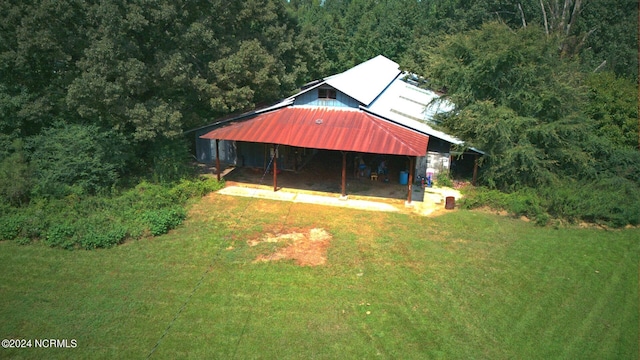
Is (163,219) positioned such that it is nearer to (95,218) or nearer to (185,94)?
(95,218)

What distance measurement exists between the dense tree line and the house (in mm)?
1619

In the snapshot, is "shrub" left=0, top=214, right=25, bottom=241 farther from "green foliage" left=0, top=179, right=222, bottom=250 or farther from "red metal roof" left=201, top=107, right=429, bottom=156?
"red metal roof" left=201, top=107, right=429, bottom=156

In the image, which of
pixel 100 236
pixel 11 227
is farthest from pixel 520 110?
pixel 11 227

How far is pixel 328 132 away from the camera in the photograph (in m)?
20.2

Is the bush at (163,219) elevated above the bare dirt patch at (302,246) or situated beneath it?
elevated above

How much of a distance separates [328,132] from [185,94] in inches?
363

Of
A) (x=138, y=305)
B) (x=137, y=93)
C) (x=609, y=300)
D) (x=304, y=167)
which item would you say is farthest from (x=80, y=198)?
(x=609, y=300)

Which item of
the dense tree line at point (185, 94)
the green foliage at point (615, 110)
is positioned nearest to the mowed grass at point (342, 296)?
the dense tree line at point (185, 94)

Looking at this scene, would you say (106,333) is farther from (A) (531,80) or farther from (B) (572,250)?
(A) (531,80)

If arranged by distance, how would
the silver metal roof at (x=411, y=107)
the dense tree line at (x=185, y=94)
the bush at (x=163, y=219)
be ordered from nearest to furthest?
the bush at (x=163, y=219), the dense tree line at (x=185, y=94), the silver metal roof at (x=411, y=107)

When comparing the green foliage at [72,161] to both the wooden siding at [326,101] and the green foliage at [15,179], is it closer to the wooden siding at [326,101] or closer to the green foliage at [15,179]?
the green foliage at [15,179]

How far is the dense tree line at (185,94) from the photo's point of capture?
1798 cm

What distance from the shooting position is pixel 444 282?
13281 millimetres

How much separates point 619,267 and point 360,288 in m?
9.33
